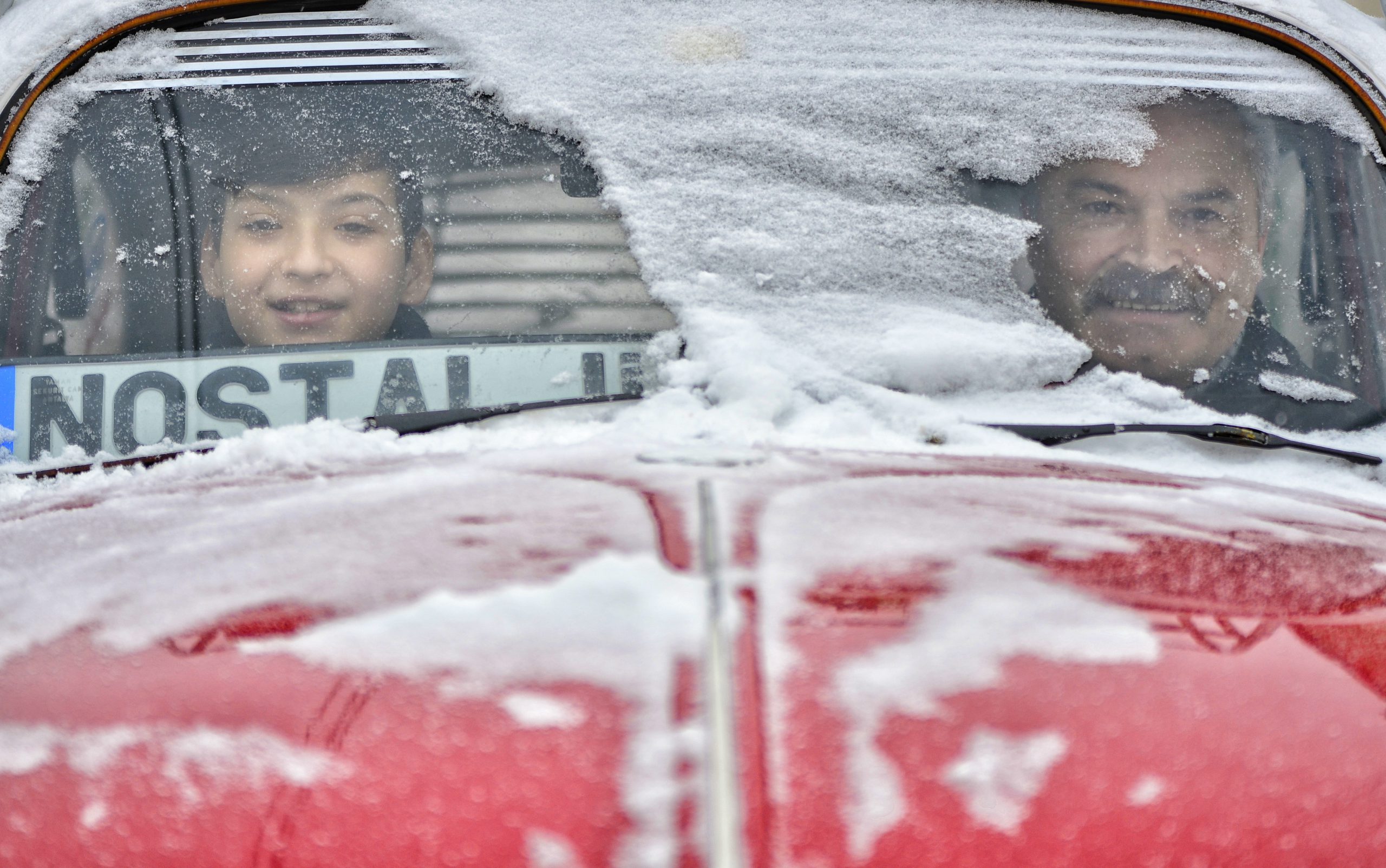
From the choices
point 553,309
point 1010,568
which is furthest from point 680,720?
point 553,309

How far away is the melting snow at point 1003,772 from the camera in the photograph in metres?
0.55

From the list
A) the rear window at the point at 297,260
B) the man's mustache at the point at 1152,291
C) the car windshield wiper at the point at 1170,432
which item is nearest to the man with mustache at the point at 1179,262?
the man's mustache at the point at 1152,291

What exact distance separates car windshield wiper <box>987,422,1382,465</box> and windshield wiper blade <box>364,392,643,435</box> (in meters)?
0.46

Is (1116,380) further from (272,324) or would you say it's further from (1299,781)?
(272,324)

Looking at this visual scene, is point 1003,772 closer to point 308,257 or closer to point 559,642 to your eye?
point 559,642

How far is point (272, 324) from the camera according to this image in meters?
1.55

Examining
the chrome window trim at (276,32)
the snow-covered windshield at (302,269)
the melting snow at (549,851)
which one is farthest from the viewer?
the chrome window trim at (276,32)

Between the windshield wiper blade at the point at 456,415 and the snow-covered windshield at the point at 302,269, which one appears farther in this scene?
the snow-covered windshield at the point at 302,269

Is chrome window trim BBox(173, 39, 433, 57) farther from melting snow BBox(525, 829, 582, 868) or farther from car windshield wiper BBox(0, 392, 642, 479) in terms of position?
melting snow BBox(525, 829, 582, 868)

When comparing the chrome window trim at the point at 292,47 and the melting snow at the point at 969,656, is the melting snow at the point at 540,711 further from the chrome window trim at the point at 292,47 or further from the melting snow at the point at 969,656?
the chrome window trim at the point at 292,47

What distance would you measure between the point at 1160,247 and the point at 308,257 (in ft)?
3.79

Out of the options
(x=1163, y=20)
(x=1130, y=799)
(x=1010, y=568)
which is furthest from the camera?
(x=1163, y=20)

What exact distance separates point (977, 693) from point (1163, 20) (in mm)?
1469

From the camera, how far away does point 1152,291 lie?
5.28 ft
